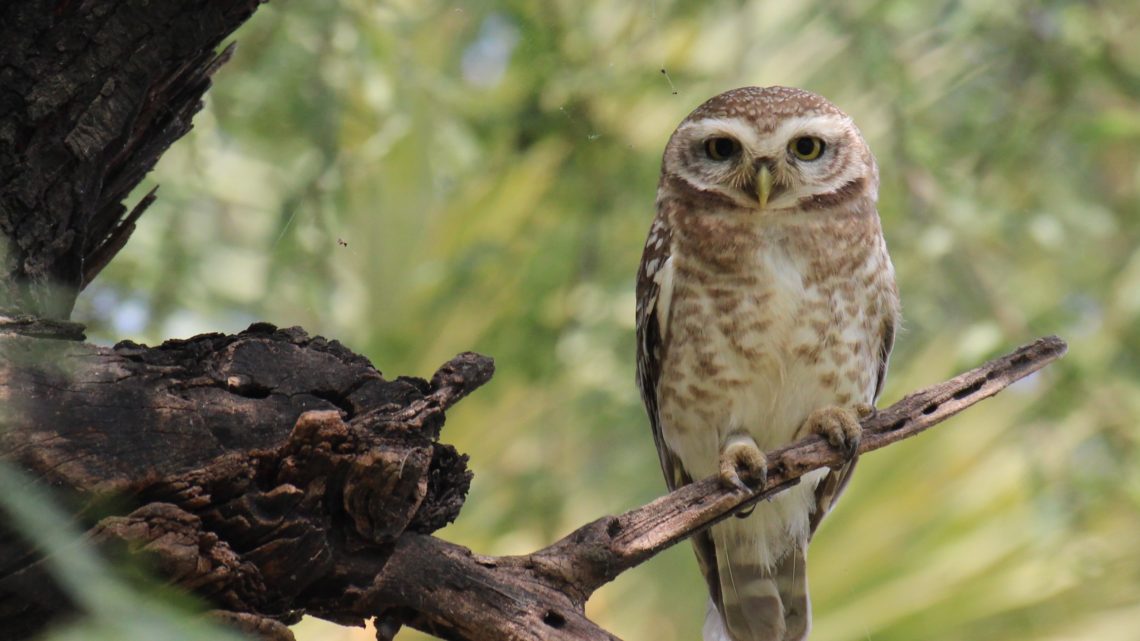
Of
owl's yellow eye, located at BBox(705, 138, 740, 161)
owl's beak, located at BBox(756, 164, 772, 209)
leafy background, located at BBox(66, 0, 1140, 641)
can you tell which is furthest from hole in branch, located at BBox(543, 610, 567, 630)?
leafy background, located at BBox(66, 0, 1140, 641)

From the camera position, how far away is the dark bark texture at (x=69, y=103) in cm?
198

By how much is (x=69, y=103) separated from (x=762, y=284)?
4.95 feet

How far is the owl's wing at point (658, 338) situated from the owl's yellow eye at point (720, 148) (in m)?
0.21

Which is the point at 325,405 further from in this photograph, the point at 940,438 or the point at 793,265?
the point at 940,438

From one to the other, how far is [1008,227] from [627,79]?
4.40 feet

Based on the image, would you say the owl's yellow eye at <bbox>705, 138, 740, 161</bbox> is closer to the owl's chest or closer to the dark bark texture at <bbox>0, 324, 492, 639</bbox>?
the owl's chest

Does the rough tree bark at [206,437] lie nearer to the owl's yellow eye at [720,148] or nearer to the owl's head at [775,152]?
the owl's head at [775,152]

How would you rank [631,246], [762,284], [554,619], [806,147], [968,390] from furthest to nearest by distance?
[631,246]
[806,147]
[762,284]
[968,390]
[554,619]

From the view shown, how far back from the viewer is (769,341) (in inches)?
112

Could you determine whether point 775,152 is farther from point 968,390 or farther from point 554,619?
point 554,619

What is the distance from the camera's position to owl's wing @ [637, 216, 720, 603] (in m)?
3.01

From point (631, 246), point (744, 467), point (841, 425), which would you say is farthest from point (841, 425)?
point (631, 246)

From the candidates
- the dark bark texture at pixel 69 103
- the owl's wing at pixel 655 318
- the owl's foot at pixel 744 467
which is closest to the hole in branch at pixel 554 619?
the owl's foot at pixel 744 467

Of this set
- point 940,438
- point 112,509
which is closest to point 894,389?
point 940,438
